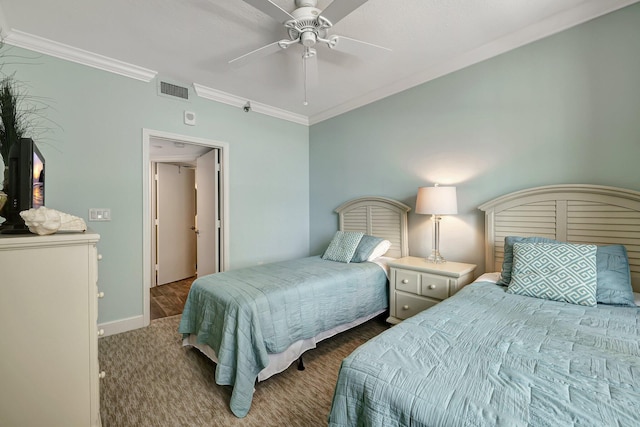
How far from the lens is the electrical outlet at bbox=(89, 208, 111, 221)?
102 inches

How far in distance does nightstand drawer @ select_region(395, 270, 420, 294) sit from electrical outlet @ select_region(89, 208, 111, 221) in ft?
9.49

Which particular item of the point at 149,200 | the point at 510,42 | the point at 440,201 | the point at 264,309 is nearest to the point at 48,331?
the point at 264,309

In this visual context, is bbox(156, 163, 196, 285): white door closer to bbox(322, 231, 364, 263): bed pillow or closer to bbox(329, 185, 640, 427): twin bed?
bbox(322, 231, 364, 263): bed pillow

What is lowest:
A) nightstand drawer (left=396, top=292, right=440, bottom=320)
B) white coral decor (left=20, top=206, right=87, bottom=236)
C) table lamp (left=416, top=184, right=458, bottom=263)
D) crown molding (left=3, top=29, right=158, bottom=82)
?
nightstand drawer (left=396, top=292, right=440, bottom=320)

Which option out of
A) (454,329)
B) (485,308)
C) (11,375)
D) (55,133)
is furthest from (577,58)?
(55,133)

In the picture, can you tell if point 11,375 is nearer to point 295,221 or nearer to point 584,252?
point 584,252

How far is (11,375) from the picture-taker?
1.05 metres

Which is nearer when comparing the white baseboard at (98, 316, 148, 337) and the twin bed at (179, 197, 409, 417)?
the twin bed at (179, 197, 409, 417)

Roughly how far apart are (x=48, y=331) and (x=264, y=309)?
1.07m

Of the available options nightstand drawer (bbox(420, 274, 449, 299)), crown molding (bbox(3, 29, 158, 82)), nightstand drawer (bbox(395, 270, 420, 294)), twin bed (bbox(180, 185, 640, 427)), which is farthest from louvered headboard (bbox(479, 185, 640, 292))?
crown molding (bbox(3, 29, 158, 82))

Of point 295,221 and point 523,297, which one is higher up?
point 295,221

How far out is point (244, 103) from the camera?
3.62 metres

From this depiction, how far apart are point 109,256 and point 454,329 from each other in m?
3.05

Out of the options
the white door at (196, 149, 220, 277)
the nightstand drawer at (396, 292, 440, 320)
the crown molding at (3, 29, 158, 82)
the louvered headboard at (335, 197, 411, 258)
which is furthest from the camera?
the white door at (196, 149, 220, 277)
